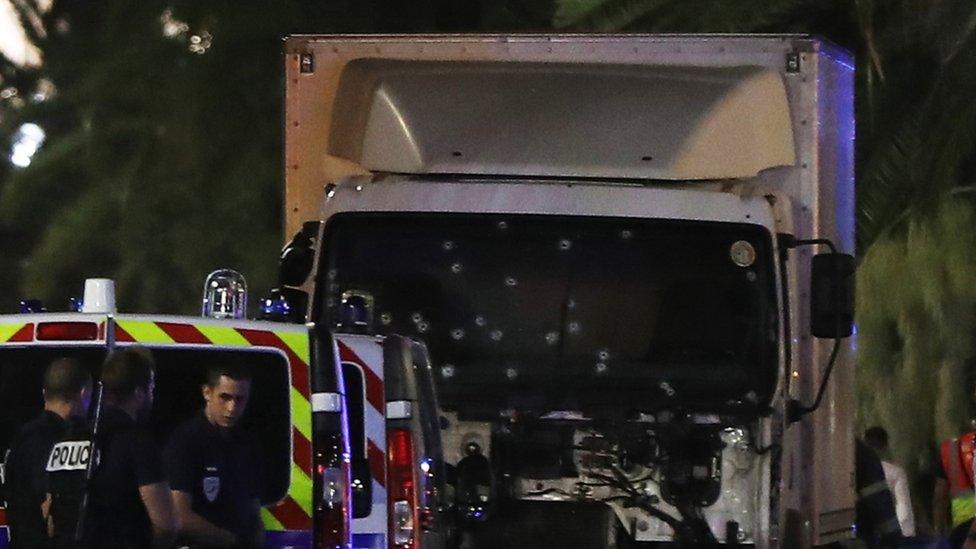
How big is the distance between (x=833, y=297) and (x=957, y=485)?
3424 mm

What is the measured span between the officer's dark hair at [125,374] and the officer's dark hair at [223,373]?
0.28 meters

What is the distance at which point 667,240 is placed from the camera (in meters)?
9.58

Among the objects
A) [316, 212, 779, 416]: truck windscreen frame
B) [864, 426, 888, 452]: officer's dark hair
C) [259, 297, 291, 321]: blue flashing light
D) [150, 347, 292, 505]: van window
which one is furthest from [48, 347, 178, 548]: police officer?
[864, 426, 888, 452]: officer's dark hair

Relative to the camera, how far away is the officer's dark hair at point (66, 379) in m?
6.05

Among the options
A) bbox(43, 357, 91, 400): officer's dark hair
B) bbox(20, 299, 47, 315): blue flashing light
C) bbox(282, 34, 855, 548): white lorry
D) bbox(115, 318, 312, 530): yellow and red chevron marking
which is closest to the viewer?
bbox(43, 357, 91, 400): officer's dark hair

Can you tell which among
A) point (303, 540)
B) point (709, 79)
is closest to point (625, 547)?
point (709, 79)

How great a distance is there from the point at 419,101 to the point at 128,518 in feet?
15.2

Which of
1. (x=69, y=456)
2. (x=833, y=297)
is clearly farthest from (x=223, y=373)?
(x=833, y=297)

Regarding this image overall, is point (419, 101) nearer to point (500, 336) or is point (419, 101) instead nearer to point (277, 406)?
point (500, 336)

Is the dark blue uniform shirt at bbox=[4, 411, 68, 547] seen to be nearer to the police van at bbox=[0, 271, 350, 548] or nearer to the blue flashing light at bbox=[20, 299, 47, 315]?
the police van at bbox=[0, 271, 350, 548]

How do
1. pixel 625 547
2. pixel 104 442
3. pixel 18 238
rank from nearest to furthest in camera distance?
pixel 104 442 → pixel 625 547 → pixel 18 238

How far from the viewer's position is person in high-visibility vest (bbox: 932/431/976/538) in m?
11.8

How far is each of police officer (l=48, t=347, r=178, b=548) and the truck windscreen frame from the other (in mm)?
3244

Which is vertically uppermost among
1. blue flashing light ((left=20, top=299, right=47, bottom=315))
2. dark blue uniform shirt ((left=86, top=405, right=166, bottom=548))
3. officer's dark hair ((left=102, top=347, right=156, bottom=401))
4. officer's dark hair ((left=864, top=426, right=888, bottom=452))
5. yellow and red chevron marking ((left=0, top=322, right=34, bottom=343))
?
officer's dark hair ((left=864, top=426, right=888, bottom=452))
